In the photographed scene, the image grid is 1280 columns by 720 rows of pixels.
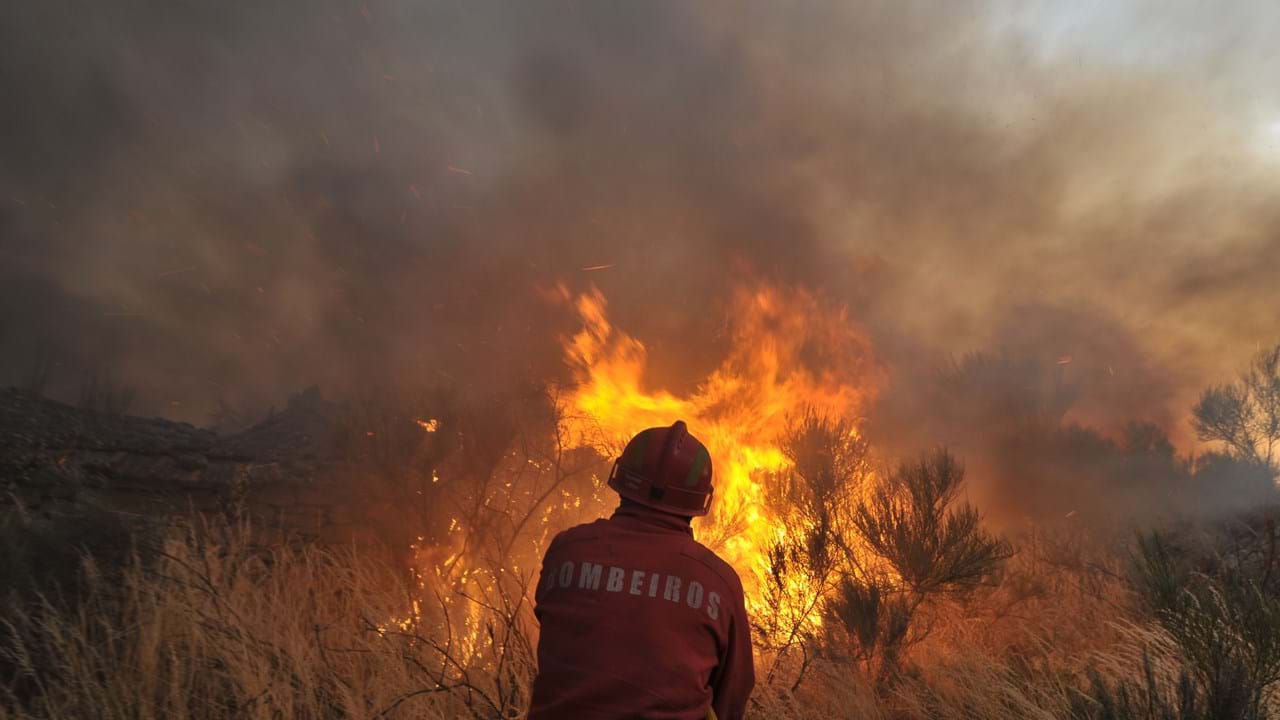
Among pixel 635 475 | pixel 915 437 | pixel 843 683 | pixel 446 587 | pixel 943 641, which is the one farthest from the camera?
pixel 915 437

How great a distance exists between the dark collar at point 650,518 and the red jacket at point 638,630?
2 cm

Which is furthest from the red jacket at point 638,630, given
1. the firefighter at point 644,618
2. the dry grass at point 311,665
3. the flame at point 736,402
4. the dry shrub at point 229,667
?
the flame at point 736,402

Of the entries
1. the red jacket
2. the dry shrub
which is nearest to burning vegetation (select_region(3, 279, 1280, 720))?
the dry shrub

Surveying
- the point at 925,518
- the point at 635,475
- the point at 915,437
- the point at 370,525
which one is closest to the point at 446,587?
the point at 370,525

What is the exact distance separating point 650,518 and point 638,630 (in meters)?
0.44

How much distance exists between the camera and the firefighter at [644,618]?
197cm

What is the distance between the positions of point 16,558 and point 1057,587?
524 inches

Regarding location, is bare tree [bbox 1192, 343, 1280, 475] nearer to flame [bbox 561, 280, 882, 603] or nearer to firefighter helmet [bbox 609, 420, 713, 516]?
flame [bbox 561, 280, 882, 603]

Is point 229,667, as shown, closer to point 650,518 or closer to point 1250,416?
point 650,518

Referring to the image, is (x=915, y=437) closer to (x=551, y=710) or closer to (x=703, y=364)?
(x=703, y=364)

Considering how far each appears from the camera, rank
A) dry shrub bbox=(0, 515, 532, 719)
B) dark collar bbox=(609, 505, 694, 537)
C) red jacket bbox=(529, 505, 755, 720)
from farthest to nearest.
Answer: dry shrub bbox=(0, 515, 532, 719) < dark collar bbox=(609, 505, 694, 537) < red jacket bbox=(529, 505, 755, 720)

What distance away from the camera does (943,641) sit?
8.25m

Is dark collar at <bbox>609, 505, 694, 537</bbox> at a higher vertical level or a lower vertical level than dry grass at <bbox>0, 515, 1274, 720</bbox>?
higher

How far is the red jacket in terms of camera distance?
Answer: 6.43ft
